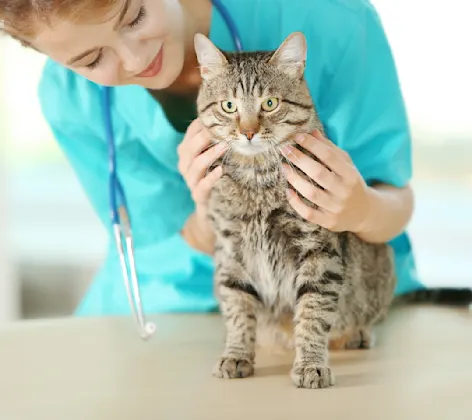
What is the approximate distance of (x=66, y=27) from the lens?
32.4 inches

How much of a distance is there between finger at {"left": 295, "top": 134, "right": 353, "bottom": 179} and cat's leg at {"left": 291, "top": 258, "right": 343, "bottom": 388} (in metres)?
0.11

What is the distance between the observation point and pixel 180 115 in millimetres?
1074

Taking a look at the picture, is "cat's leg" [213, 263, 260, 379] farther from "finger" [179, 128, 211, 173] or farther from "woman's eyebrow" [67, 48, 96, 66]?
"woman's eyebrow" [67, 48, 96, 66]

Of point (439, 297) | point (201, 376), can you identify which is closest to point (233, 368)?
point (201, 376)

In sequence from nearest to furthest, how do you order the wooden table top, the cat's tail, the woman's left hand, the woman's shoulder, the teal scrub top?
the wooden table top < the woman's left hand < the teal scrub top < the woman's shoulder < the cat's tail

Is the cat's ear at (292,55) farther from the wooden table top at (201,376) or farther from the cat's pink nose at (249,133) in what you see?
the wooden table top at (201,376)

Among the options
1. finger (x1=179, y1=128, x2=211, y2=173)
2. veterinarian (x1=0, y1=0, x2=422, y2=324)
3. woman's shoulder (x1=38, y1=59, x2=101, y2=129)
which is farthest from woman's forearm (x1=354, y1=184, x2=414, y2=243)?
woman's shoulder (x1=38, y1=59, x2=101, y2=129)

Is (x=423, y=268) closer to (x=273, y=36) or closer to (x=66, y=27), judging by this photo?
(x=273, y=36)

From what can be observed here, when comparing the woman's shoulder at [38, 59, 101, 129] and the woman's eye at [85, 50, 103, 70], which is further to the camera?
the woman's shoulder at [38, 59, 101, 129]

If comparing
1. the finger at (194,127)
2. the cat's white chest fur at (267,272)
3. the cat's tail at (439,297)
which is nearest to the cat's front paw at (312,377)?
the cat's white chest fur at (267,272)

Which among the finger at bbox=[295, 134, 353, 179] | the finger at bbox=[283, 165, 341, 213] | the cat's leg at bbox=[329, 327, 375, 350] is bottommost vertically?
the cat's leg at bbox=[329, 327, 375, 350]

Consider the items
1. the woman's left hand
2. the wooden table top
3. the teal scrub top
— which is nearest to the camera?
the wooden table top

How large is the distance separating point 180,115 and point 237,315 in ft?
0.99

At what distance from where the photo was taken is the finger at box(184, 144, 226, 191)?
3.07 ft
